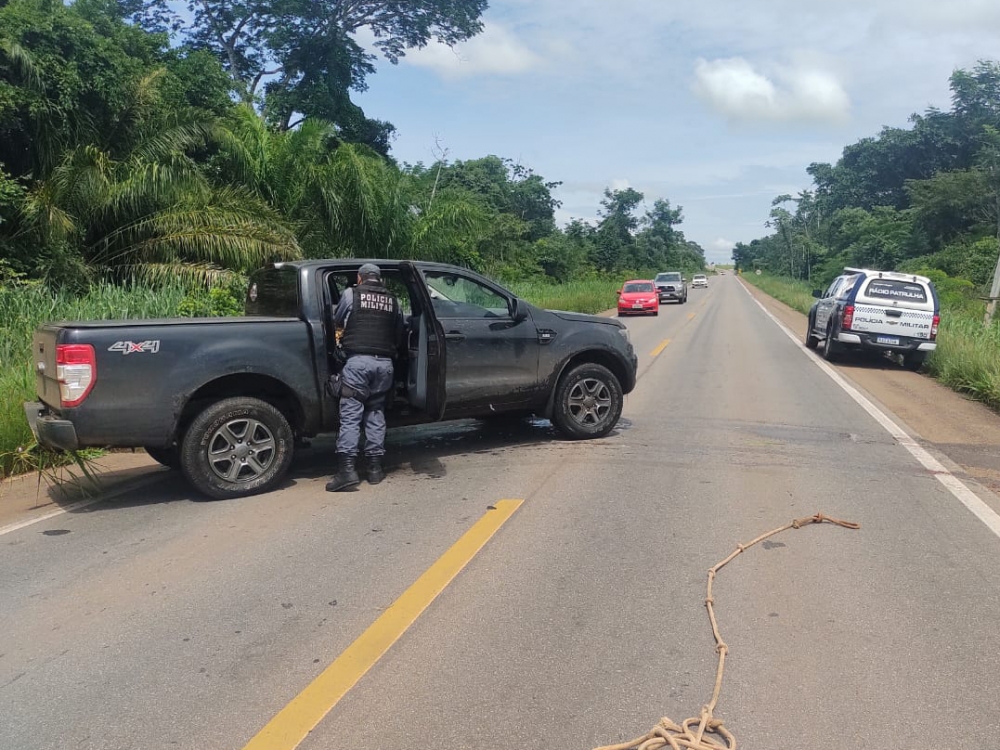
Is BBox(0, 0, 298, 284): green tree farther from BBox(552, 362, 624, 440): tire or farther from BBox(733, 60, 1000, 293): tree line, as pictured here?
BBox(733, 60, 1000, 293): tree line

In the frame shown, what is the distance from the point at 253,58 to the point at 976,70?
147 ft

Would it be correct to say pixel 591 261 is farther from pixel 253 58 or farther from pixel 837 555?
pixel 837 555

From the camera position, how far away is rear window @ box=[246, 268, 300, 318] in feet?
22.7

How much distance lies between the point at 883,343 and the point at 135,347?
13155 millimetres

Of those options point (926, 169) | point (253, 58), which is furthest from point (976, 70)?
point (253, 58)

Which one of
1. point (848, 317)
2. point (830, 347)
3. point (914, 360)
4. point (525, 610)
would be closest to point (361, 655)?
point (525, 610)

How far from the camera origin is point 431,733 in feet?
10.1

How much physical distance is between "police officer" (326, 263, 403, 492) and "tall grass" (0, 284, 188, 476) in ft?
9.08

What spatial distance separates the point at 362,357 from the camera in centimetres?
642

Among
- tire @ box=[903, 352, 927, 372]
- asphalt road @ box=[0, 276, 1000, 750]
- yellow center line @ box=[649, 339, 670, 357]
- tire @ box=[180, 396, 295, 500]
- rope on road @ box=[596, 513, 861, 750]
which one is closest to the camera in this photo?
rope on road @ box=[596, 513, 861, 750]

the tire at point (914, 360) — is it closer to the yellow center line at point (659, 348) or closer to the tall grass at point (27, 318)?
the yellow center line at point (659, 348)

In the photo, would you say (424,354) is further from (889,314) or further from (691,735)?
(889,314)

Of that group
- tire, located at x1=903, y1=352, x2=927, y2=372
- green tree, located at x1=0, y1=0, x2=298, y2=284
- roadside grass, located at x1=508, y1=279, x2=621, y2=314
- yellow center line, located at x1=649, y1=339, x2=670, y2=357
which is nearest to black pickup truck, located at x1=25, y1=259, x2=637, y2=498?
green tree, located at x1=0, y1=0, x2=298, y2=284

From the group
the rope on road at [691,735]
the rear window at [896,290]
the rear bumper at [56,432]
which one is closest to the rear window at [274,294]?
the rear bumper at [56,432]
